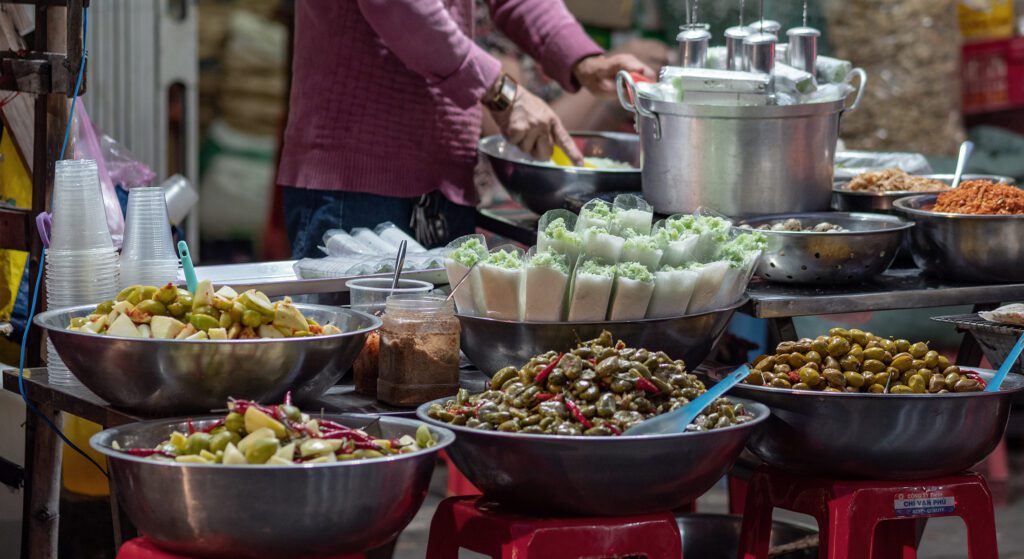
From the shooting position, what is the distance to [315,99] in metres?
3.22

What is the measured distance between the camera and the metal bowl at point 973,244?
2.55 meters

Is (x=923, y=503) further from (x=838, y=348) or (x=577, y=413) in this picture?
(x=577, y=413)

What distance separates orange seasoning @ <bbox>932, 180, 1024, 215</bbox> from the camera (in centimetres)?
260

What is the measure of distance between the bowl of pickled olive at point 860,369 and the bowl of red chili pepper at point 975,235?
0.49 meters

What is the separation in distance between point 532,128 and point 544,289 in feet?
3.79

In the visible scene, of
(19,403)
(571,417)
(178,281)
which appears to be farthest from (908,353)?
(19,403)

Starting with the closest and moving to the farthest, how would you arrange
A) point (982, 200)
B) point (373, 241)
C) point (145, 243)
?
point (145, 243) < point (982, 200) < point (373, 241)

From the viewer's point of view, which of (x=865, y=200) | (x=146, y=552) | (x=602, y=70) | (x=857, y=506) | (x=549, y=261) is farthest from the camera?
(x=602, y=70)

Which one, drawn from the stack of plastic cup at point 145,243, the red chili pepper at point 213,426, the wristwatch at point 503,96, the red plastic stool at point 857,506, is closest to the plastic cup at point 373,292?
the stack of plastic cup at point 145,243

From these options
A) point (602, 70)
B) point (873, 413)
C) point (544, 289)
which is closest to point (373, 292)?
point (544, 289)

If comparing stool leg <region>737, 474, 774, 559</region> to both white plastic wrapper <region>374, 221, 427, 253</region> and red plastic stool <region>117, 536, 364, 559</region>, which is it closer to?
red plastic stool <region>117, 536, 364, 559</region>

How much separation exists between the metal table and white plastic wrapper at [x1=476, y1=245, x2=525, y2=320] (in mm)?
126

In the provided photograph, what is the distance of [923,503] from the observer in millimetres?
2031

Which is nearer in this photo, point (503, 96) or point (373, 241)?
point (373, 241)
